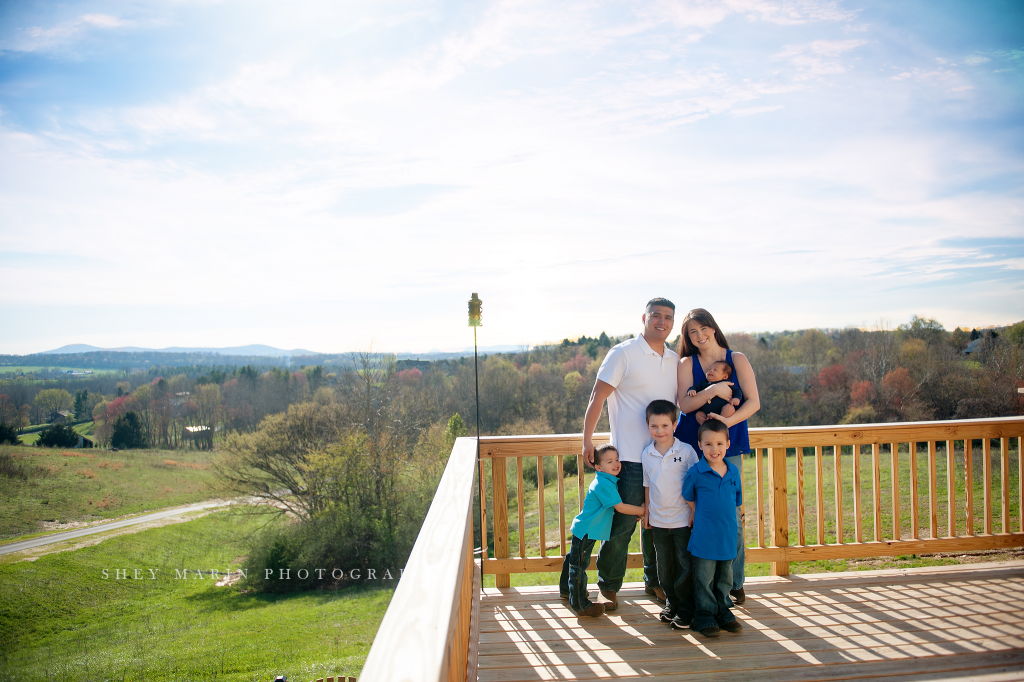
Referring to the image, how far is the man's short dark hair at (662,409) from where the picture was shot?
101 inches

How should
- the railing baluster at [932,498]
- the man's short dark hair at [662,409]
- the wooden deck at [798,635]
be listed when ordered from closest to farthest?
the wooden deck at [798,635], the man's short dark hair at [662,409], the railing baluster at [932,498]

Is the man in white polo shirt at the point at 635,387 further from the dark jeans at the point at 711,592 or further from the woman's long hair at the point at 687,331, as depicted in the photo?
the dark jeans at the point at 711,592

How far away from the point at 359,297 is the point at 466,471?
158 feet

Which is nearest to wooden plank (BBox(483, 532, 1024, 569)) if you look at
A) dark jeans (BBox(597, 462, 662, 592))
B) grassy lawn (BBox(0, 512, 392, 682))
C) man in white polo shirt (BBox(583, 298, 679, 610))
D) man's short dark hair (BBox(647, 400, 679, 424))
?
dark jeans (BBox(597, 462, 662, 592))

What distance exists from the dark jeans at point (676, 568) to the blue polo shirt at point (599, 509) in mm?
251

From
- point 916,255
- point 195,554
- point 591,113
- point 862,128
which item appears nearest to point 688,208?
point 591,113

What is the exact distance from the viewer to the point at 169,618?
73.0ft

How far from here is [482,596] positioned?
3.22 metres

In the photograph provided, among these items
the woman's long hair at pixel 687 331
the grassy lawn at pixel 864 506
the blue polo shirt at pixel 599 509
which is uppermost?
the woman's long hair at pixel 687 331

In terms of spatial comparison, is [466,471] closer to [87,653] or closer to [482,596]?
[482,596]

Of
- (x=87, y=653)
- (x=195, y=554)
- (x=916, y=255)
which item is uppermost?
(x=916, y=255)

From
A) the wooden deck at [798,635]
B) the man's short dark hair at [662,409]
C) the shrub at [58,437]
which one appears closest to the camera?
the wooden deck at [798,635]

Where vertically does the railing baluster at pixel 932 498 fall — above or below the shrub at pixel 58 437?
above

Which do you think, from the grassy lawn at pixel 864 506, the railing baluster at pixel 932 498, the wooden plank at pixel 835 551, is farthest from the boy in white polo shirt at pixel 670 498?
the railing baluster at pixel 932 498
